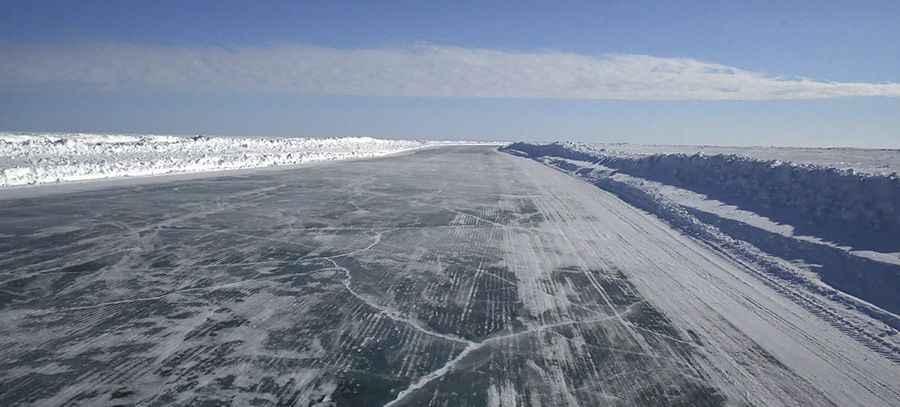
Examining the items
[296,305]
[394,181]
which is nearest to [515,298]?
[296,305]

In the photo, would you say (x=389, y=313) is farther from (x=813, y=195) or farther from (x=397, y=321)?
(x=813, y=195)

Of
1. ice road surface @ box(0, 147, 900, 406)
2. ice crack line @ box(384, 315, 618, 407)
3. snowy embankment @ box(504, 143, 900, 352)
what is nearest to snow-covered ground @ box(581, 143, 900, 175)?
snowy embankment @ box(504, 143, 900, 352)

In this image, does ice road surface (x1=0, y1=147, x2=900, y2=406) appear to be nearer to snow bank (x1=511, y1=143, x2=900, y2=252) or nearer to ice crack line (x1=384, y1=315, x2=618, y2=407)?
ice crack line (x1=384, y1=315, x2=618, y2=407)

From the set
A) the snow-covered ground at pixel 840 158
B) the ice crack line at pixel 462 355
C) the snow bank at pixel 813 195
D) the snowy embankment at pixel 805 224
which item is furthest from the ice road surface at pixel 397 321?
the snow-covered ground at pixel 840 158

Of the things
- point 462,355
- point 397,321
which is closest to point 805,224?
point 462,355

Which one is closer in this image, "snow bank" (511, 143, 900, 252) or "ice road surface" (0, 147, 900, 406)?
"ice road surface" (0, 147, 900, 406)

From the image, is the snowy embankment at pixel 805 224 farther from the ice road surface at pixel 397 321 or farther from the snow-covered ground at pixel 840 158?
the snow-covered ground at pixel 840 158

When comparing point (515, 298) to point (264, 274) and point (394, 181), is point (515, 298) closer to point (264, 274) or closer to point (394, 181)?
point (264, 274)
